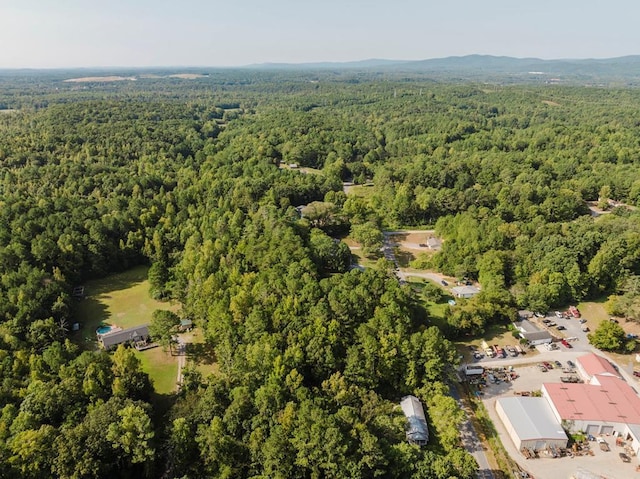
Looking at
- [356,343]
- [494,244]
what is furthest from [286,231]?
[494,244]

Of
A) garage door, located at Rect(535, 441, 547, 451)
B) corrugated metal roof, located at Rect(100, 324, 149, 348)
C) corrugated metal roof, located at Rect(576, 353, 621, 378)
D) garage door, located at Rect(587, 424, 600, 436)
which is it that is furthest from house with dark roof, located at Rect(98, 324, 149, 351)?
corrugated metal roof, located at Rect(576, 353, 621, 378)

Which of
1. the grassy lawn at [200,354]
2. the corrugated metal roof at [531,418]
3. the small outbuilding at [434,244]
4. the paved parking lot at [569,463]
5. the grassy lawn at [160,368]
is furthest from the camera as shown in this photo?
the small outbuilding at [434,244]

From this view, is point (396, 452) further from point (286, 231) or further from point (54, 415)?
point (286, 231)

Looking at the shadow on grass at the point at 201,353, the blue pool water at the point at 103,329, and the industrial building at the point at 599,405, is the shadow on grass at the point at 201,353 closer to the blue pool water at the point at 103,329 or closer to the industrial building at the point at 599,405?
the blue pool water at the point at 103,329

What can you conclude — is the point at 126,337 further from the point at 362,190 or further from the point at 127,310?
the point at 362,190

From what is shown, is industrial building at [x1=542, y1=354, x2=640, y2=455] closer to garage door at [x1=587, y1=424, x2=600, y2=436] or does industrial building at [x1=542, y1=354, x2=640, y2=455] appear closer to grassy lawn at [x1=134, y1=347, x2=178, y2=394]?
garage door at [x1=587, y1=424, x2=600, y2=436]

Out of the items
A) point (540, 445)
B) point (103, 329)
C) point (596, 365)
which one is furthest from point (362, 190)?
point (540, 445)

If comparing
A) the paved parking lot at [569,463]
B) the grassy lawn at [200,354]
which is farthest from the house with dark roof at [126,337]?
the paved parking lot at [569,463]
